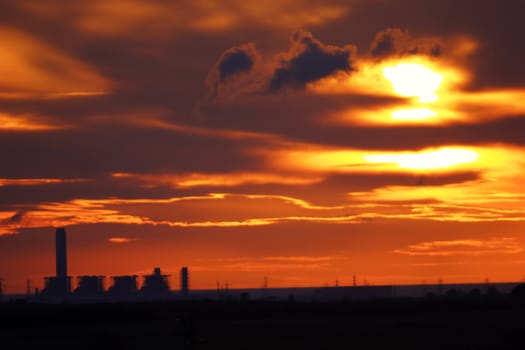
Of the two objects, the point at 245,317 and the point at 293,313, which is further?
the point at 293,313

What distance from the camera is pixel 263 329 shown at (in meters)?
111

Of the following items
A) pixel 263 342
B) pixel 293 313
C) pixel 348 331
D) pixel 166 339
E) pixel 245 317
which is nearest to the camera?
pixel 263 342

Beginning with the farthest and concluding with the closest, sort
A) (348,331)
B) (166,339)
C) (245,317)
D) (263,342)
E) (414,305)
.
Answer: (414,305)
(245,317)
(348,331)
(166,339)
(263,342)

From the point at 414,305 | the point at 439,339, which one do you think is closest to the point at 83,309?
the point at 414,305

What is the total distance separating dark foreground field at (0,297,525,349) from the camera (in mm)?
84938

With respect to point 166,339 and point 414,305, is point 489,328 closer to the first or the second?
point 166,339

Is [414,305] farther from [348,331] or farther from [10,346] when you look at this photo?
[10,346]

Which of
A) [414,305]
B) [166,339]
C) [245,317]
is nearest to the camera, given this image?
[166,339]

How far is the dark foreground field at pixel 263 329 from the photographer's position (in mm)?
84938

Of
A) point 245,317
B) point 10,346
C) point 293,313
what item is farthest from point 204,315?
point 10,346

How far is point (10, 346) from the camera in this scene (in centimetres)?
9256

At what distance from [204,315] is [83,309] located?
23.5 metres

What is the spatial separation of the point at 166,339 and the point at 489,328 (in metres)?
36.1

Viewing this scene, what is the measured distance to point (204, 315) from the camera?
148 metres
